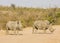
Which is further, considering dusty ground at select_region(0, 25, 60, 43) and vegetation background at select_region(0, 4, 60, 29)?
vegetation background at select_region(0, 4, 60, 29)

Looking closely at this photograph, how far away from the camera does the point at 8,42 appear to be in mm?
20156

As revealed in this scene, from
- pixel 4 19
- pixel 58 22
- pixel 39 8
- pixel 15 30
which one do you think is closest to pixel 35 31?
pixel 15 30

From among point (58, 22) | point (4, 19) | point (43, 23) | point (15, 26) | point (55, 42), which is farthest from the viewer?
point (58, 22)

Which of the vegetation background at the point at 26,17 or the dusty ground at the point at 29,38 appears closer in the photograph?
the dusty ground at the point at 29,38

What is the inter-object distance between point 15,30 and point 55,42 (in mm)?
9037

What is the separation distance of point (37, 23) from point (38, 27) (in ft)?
1.44

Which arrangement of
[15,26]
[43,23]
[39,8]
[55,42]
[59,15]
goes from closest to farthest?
[55,42]
[15,26]
[43,23]
[59,15]
[39,8]

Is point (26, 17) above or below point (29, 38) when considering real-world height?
below

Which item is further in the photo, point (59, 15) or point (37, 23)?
point (59, 15)

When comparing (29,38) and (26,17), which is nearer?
(29,38)

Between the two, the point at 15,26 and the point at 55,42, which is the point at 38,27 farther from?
the point at 55,42

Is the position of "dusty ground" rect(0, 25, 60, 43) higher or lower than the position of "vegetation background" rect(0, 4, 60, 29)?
higher

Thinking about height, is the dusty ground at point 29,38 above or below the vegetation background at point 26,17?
above

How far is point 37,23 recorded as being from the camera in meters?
30.4
